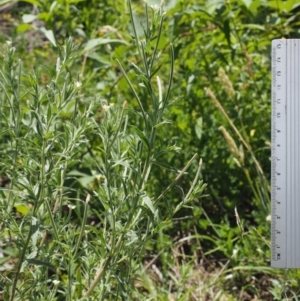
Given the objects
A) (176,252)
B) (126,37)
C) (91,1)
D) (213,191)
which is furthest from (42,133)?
(91,1)

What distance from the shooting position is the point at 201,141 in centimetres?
380

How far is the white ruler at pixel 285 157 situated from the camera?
243 cm

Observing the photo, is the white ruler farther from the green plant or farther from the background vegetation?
the green plant

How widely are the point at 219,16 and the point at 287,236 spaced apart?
1367mm

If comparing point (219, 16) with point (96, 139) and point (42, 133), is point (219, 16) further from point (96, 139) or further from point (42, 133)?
point (42, 133)

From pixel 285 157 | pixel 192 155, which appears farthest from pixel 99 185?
pixel 192 155

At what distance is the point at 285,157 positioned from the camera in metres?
2.43

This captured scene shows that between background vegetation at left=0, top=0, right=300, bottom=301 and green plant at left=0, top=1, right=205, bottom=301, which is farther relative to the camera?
background vegetation at left=0, top=0, right=300, bottom=301

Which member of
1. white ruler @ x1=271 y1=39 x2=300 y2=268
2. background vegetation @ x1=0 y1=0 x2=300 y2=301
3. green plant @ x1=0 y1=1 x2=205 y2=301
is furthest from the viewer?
background vegetation @ x1=0 y1=0 x2=300 y2=301

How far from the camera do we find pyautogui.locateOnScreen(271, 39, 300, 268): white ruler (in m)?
2.43

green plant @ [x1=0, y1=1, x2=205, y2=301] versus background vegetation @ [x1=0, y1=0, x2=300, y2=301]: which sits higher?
green plant @ [x1=0, y1=1, x2=205, y2=301]

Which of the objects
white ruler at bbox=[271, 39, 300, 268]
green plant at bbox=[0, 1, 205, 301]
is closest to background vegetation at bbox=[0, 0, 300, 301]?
green plant at bbox=[0, 1, 205, 301]

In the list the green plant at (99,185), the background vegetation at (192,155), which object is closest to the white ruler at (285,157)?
the background vegetation at (192,155)

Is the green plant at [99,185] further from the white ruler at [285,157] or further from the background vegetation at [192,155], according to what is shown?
the white ruler at [285,157]
